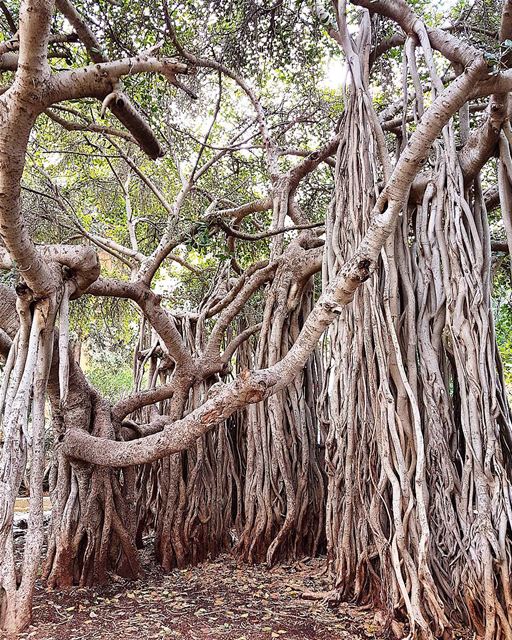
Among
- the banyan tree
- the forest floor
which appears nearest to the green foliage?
the banyan tree

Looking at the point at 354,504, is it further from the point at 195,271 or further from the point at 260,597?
the point at 195,271

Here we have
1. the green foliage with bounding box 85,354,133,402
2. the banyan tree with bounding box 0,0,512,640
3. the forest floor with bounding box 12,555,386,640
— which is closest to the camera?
the banyan tree with bounding box 0,0,512,640

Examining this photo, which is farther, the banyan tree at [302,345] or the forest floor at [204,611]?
the forest floor at [204,611]

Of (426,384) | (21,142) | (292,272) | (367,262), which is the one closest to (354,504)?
(426,384)

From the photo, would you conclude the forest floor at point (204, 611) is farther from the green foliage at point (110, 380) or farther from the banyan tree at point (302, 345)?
the green foliage at point (110, 380)

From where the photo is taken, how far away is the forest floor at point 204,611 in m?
2.47

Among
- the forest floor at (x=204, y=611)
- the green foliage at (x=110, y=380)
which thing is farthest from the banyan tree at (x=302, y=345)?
the green foliage at (x=110, y=380)

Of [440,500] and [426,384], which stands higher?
[426,384]

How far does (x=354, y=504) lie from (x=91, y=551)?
1593 mm

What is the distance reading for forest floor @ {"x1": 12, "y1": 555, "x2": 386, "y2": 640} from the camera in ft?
8.11

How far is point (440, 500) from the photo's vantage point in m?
2.50

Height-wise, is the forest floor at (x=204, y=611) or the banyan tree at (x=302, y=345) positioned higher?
the banyan tree at (x=302, y=345)

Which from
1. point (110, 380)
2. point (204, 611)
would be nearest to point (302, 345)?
point (204, 611)

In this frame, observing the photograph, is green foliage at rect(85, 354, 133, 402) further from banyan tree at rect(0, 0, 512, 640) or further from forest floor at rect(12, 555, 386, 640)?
forest floor at rect(12, 555, 386, 640)
